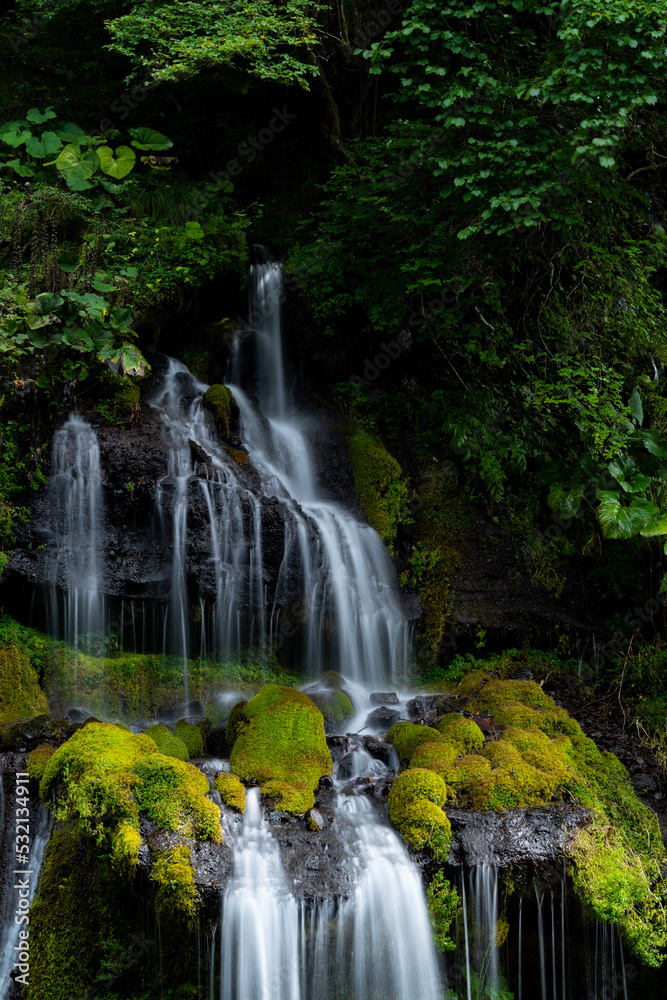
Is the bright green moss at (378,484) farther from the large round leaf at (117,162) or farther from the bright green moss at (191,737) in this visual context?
the large round leaf at (117,162)

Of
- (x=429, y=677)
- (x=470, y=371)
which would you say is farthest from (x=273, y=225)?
(x=429, y=677)

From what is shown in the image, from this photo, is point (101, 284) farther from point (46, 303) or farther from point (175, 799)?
point (175, 799)

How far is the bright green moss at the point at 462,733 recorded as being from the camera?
18.1ft

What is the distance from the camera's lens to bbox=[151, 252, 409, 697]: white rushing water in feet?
23.1

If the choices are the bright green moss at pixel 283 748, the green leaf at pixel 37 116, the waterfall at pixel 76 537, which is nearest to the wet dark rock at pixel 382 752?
the bright green moss at pixel 283 748

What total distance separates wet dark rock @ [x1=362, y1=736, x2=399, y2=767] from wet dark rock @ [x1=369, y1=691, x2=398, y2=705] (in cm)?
111

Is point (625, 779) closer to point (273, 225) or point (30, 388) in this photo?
point (30, 388)

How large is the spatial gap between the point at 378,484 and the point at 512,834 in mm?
4541

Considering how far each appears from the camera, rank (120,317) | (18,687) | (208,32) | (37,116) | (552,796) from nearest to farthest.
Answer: (552,796)
(18,687)
(120,317)
(208,32)
(37,116)

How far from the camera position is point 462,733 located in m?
5.61

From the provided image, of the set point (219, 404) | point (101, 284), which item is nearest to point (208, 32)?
point (101, 284)

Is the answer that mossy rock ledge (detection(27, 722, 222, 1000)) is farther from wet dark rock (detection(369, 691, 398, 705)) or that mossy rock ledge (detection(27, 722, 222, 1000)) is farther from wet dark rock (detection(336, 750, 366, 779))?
wet dark rock (detection(369, 691, 398, 705))

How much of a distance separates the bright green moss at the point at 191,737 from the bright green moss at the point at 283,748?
1.20ft

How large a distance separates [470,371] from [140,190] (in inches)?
197
